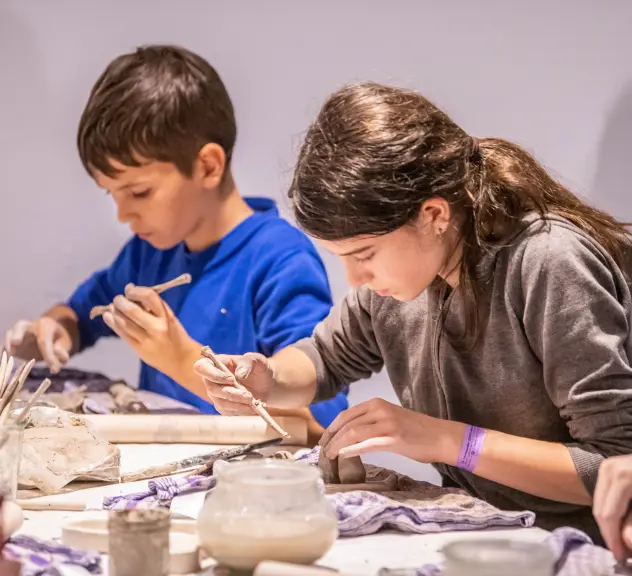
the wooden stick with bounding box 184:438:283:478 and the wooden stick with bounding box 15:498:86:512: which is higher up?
the wooden stick with bounding box 15:498:86:512

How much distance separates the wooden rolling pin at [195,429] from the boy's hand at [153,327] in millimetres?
412

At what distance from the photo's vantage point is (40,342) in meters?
2.58

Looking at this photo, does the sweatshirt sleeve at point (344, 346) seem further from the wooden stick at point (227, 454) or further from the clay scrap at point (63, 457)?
the clay scrap at point (63, 457)

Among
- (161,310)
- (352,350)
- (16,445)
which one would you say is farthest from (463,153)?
(161,310)

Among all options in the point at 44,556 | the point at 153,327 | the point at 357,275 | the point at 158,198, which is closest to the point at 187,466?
the point at 357,275

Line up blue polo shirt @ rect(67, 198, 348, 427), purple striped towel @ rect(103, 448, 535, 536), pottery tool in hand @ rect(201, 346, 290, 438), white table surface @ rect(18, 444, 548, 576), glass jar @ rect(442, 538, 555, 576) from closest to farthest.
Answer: glass jar @ rect(442, 538, 555, 576), white table surface @ rect(18, 444, 548, 576), purple striped towel @ rect(103, 448, 535, 536), pottery tool in hand @ rect(201, 346, 290, 438), blue polo shirt @ rect(67, 198, 348, 427)

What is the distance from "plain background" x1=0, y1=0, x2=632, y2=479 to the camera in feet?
9.56

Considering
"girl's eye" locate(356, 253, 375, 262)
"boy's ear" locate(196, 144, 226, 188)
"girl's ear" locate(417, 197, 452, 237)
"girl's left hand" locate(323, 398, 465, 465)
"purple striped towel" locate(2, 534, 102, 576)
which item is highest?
"girl's ear" locate(417, 197, 452, 237)

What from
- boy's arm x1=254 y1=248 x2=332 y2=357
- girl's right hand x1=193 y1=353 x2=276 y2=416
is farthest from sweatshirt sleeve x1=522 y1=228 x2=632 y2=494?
boy's arm x1=254 y1=248 x2=332 y2=357

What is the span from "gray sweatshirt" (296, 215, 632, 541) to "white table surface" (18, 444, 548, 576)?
0.24m

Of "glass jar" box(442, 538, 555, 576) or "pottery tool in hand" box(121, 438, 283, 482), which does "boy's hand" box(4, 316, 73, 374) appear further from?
"glass jar" box(442, 538, 555, 576)

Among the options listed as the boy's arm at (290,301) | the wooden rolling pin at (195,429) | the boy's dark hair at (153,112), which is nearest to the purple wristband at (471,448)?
the wooden rolling pin at (195,429)

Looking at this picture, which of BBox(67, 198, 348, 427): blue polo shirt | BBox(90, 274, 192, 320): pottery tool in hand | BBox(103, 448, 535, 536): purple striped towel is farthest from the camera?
BBox(67, 198, 348, 427): blue polo shirt

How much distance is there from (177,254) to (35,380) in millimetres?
497
